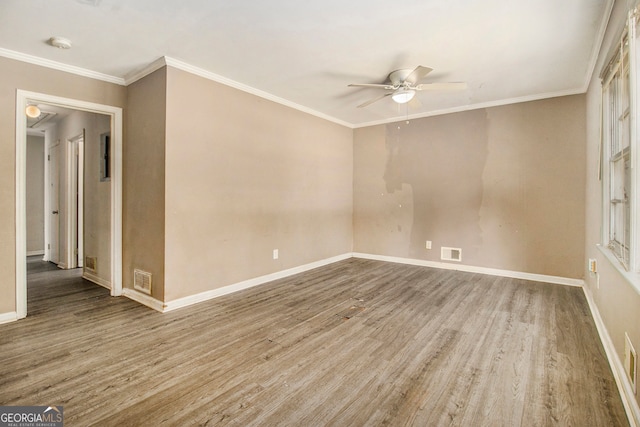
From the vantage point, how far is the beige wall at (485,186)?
392 centimetres

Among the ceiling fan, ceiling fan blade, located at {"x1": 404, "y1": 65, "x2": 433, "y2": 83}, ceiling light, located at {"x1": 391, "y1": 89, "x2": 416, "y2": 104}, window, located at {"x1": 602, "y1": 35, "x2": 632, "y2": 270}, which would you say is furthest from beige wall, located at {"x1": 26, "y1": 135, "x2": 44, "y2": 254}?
window, located at {"x1": 602, "y1": 35, "x2": 632, "y2": 270}

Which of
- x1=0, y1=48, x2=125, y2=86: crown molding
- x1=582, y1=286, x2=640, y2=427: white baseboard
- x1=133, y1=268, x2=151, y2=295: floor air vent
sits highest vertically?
x1=0, y1=48, x2=125, y2=86: crown molding

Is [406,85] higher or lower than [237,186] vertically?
higher

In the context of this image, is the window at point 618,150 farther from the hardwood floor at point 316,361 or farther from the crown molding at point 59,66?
the crown molding at point 59,66

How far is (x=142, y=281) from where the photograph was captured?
3244 millimetres

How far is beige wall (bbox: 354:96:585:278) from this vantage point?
3918 mm

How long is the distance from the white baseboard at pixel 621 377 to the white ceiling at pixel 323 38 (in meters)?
2.42

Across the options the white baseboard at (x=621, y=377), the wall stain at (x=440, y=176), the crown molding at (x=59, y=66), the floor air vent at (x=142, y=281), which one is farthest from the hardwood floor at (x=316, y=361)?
the crown molding at (x=59, y=66)

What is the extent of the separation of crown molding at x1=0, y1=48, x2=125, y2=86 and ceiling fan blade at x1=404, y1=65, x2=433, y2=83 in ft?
10.5

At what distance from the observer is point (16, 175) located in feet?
9.14

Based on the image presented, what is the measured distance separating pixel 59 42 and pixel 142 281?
233 centimetres

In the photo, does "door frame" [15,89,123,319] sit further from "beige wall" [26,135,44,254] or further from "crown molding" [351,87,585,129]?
"beige wall" [26,135,44,254]

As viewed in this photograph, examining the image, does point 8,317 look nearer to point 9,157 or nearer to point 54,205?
point 9,157

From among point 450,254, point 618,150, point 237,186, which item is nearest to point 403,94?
point 618,150
